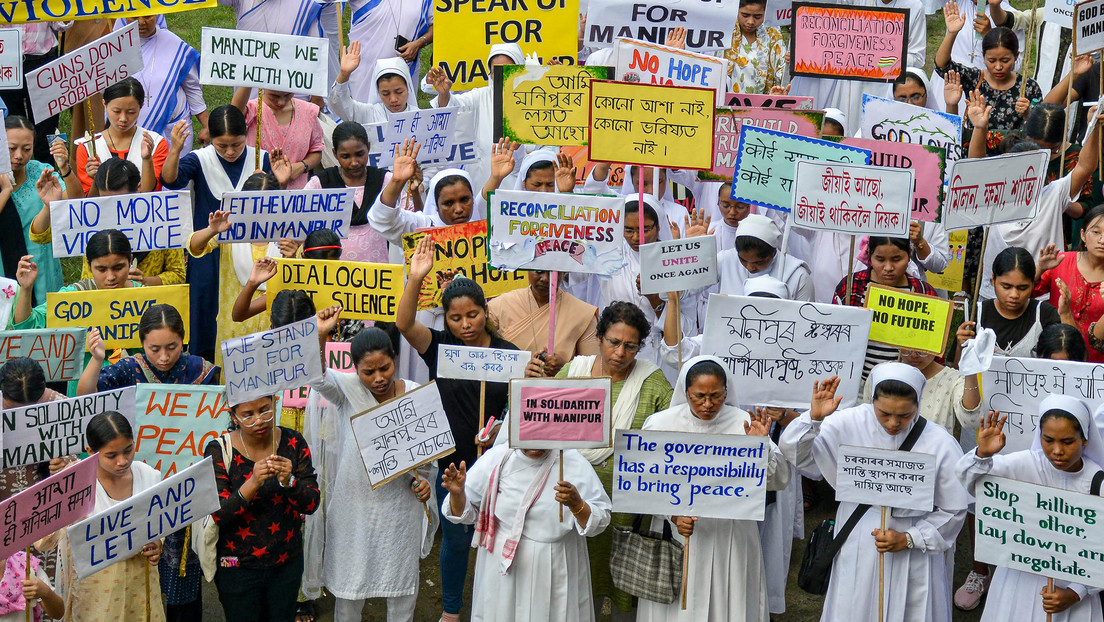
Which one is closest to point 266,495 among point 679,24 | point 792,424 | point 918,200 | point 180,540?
point 180,540

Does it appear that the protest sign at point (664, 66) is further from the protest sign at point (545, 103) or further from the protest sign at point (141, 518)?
the protest sign at point (141, 518)

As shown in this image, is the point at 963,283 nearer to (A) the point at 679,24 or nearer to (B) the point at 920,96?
(B) the point at 920,96

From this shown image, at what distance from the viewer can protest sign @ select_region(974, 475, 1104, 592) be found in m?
6.54

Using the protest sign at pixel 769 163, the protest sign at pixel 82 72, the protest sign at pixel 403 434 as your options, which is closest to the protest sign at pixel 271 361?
the protest sign at pixel 403 434

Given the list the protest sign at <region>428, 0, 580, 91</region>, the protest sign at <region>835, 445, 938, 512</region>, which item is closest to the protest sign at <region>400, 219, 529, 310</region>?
the protest sign at <region>428, 0, 580, 91</region>

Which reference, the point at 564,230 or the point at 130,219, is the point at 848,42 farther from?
the point at 130,219

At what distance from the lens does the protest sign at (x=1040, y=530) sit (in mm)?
6539

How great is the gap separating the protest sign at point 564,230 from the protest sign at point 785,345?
103 centimetres

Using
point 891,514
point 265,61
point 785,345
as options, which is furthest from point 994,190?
point 265,61

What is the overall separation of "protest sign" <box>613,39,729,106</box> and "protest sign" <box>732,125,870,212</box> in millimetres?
1431

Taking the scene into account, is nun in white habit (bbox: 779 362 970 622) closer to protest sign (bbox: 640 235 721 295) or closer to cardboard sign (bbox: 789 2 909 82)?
protest sign (bbox: 640 235 721 295)

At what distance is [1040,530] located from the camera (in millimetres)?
6695

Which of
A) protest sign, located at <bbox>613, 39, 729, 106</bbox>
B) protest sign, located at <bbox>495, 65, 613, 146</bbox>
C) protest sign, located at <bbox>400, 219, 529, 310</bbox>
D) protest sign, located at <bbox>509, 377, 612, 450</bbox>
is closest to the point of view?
protest sign, located at <bbox>509, 377, 612, 450</bbox>

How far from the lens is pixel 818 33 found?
35.4 feet
